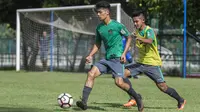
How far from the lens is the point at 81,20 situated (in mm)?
25438

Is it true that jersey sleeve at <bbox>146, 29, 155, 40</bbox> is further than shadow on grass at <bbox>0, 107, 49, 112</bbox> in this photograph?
Yes

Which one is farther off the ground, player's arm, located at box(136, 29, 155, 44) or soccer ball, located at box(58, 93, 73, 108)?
player's arm, located at box(136, 29, 155, 44)

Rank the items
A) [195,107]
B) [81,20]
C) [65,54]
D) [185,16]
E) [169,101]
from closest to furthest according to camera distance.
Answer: [195,107] → [169,101] → [185,16] → [81,20] → [65,54]

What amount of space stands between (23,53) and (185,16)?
31.7 ft

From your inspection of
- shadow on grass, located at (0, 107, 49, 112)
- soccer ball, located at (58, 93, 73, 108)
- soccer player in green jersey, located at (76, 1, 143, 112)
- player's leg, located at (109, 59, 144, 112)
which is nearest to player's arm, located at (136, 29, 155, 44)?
soccer player in green jersey, located at (76, 1, 143, 112)

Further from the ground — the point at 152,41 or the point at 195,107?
the point at 152,41

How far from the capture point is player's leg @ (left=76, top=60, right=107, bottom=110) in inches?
351

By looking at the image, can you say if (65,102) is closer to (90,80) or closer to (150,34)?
(90,80)

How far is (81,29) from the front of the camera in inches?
994

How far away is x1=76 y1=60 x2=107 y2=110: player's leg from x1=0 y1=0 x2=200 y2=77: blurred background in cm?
1277

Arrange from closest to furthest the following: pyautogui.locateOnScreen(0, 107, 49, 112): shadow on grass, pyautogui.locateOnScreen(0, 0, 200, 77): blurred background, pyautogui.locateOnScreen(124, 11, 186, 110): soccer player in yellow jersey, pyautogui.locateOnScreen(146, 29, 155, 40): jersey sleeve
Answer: pyautogui.locateOnScreen(0, 107, 49, 112): shadow on grass < pyautogui.locateOnScreen(146, 29, 155, 40): jersey sleeve < pyautogui.locateOnScreen(124, 11, 186, 110): soccer player in yellow jersey < pyautogui.locateOnScreen(0, 0, 200, 77): blurred background

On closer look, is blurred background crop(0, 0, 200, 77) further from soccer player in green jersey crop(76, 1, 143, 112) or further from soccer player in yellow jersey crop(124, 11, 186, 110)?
soccer player in green jersey crop(76, 1, 143, 112)

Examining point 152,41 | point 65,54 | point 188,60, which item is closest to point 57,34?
point 65,54

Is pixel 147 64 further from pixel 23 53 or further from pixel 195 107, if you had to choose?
pixel 23 53
